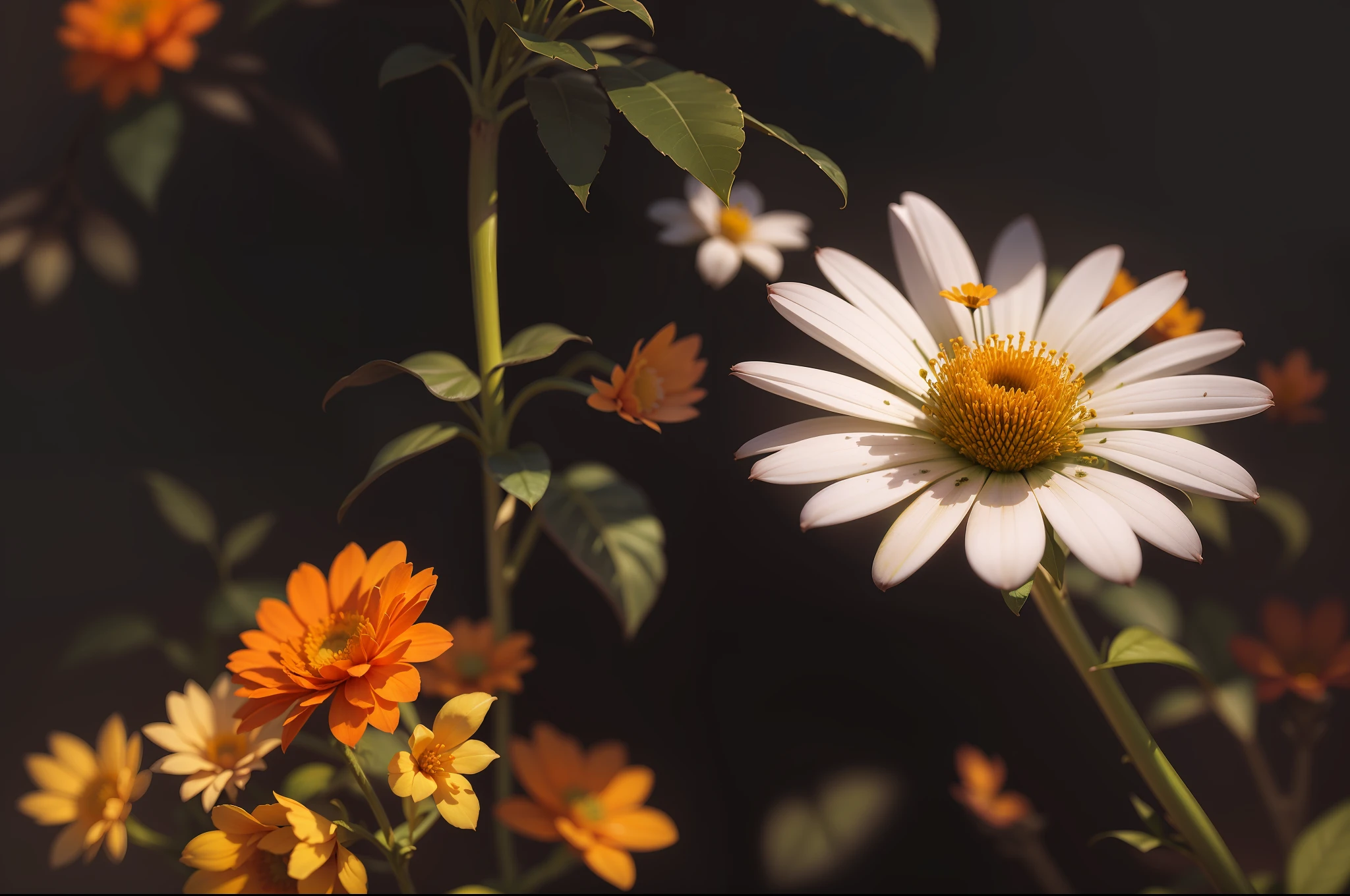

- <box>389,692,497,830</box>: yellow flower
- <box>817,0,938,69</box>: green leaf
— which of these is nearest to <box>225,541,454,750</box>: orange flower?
<box>389,692,497,830</box>: yellow flower

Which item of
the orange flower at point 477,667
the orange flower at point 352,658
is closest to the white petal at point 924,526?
the orange flower at point 352,658

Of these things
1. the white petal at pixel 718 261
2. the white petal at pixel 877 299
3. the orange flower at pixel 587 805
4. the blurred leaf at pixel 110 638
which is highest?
the white petal at pixel 877 299

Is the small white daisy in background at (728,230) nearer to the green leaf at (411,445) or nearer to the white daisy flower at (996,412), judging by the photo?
the white daisy flower at (996,412)

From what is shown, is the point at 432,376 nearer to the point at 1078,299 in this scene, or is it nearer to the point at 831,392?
the point at 831,392

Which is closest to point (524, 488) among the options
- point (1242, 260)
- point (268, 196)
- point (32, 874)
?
point (268, 196)

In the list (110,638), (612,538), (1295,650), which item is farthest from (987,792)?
(110,638)

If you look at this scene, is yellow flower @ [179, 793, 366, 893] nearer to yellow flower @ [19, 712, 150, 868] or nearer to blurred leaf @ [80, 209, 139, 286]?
yellow flower @ [19, 712, 150, 868]
